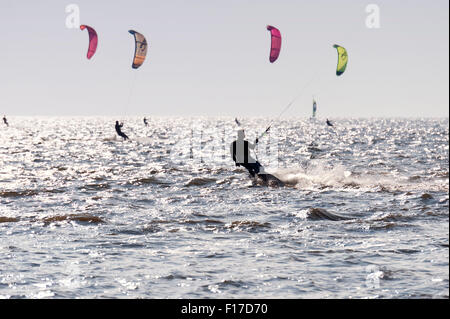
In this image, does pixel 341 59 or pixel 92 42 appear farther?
pixel 92 42

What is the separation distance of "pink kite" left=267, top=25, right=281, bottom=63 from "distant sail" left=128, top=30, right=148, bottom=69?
791 cm

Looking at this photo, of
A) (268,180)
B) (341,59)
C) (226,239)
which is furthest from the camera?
(341,59)

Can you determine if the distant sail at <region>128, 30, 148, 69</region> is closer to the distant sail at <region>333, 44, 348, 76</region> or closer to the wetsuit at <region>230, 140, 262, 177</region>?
the distant sail at <region>333, 44, 348, 76</region>

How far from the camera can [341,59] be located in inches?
1086

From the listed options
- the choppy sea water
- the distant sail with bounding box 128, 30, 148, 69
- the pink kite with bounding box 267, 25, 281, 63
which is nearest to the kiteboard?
the choppy sea water

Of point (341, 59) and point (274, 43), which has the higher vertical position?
point (274, 43)

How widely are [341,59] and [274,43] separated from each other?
4383 millimetres

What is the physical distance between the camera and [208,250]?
35.4 feet

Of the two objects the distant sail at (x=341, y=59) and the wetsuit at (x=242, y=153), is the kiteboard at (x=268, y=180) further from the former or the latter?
the distant sail at (x=341, y=59)

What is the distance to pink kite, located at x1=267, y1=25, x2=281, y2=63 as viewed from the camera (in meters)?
24.5

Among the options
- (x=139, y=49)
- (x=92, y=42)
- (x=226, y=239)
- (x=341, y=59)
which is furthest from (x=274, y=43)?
(x=226, y=239)

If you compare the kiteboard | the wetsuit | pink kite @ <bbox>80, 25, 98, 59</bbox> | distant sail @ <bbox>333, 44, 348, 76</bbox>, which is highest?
pink kite @ <bbox>80, 25, 98, 59</bbox>

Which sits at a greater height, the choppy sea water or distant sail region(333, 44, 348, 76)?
distant sail region(333, 44, 348, 76)

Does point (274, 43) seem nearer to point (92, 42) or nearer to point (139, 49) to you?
point (139, 49)
